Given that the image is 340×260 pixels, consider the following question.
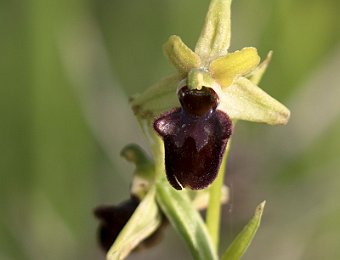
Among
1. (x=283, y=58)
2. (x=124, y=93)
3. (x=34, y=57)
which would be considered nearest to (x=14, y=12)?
(x=34, y=57)

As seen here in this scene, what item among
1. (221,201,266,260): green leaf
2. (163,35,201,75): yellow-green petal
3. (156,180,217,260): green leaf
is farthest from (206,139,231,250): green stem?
(163,35,201,75): yellow-green petal

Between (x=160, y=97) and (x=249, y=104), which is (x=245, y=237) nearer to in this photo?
(x=249, y=104)

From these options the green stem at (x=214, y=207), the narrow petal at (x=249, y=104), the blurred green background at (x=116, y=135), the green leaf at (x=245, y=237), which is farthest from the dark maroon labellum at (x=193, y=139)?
the blurred green background at (x=116, y=135)

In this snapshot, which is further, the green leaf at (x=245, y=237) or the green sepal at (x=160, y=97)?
the green sepal at (x=160, y=97)

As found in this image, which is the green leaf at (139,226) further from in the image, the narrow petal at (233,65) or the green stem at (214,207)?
the narrow petal at (233,65)

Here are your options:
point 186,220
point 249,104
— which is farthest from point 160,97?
point 186,220

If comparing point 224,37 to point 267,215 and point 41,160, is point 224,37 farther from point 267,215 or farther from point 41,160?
point 41,160

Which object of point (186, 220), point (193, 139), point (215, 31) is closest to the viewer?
point (193, 139)
